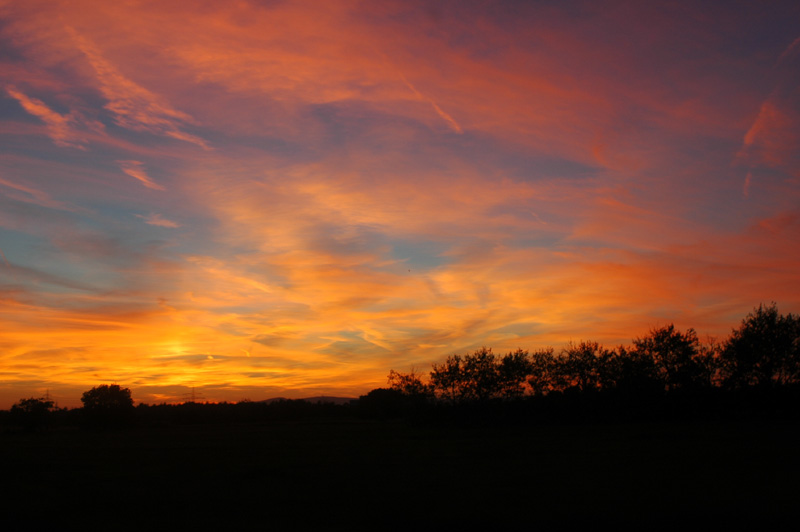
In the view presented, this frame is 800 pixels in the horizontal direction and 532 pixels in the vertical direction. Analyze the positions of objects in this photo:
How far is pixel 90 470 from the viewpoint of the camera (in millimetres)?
25484

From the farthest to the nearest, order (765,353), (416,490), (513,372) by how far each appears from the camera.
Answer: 1. (513,372)
2. (765,353)
3. (416,490)

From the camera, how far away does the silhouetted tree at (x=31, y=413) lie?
74062 mm

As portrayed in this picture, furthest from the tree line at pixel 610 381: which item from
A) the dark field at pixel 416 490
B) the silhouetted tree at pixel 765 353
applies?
Answer: the dark field at pixel 416 490

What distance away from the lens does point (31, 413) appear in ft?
244

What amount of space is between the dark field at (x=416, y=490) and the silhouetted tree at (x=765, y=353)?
34.7 metres

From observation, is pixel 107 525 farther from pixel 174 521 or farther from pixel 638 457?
A: pixel 638 457

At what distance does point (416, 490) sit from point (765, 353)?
58.9 m

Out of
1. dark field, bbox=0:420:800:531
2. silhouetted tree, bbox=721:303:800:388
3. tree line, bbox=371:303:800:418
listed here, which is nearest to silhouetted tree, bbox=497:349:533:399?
tree line, bbox=371:303:800:418

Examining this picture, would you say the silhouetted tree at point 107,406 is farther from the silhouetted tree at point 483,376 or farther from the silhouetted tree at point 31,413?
the silhouetted tree at point 483,376

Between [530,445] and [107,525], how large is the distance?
28214 millimetres

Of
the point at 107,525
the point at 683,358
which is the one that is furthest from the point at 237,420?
the point at 107,525

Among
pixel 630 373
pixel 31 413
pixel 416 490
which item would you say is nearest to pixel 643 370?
pixel 630 373

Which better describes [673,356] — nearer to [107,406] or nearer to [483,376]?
[483,376]

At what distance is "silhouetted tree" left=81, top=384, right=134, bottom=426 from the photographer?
78.9 metres
